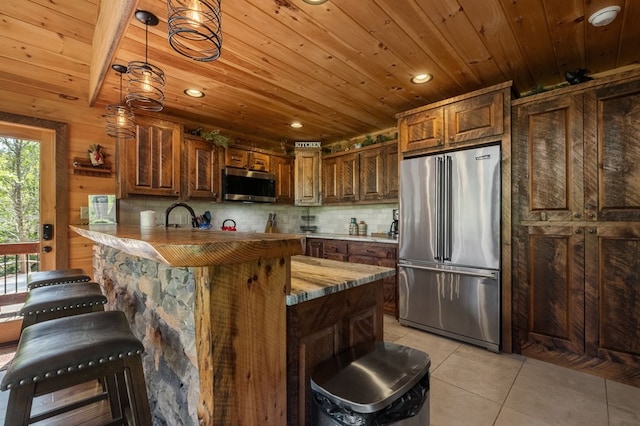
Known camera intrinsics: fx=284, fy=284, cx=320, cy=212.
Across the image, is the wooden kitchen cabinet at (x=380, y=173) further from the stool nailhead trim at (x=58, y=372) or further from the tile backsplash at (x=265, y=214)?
the stool nailhead trim at (x=58, y=372)

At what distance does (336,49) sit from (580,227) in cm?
231

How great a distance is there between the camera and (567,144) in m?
2.24

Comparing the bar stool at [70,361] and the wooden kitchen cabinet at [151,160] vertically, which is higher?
the wooden kitchen cabinet at [151,160]

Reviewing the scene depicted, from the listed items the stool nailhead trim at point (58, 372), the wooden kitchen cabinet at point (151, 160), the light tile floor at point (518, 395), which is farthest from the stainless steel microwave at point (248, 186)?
the stool nailhead trim at point (58, 372)

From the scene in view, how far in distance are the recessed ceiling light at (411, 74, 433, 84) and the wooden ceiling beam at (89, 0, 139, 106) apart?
6.91 ft

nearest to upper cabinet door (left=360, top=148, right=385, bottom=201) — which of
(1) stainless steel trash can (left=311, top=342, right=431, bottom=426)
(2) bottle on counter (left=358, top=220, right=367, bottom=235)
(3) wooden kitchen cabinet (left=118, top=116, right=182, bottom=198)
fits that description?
(2) bottle on counter (left=358, top=220, right=367, bottom=235)

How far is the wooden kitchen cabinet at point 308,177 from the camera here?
4570 mm

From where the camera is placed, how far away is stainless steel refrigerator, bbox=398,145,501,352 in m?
2.53

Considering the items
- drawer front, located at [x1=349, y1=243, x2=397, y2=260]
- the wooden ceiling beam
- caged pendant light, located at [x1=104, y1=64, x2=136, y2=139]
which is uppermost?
the wooden ceiling beam

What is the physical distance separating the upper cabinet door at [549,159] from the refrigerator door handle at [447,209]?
1.74ft

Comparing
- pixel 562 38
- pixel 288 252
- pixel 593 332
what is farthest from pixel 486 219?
pixel 288 252

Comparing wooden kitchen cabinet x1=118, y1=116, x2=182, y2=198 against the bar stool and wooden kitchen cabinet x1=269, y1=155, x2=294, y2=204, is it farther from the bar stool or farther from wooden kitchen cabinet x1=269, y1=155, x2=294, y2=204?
the bar stool

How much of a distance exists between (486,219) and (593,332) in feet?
3.60

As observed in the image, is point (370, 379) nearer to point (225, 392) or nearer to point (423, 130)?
point (225, 392)
